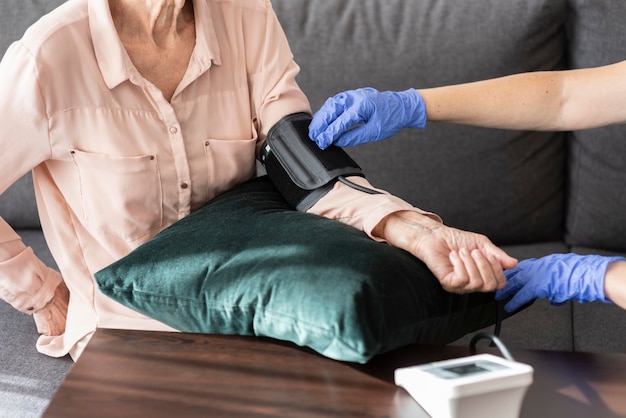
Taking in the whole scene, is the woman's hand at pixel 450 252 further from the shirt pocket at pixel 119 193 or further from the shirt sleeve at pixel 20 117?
the shirt sleeve at pixel 20 117

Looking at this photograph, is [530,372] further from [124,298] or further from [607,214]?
[607,214]

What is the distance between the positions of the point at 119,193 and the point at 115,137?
0.10 m

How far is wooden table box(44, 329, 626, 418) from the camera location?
1.03 m

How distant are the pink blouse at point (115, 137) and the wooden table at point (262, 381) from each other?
313 mm

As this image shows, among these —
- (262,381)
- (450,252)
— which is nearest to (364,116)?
(450,252)

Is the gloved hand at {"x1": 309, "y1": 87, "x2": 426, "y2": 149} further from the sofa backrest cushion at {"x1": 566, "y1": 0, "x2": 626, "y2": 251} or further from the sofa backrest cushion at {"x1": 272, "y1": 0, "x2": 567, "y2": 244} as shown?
the sofa backrest cushion at {"x1": 566, "y1": 0, "x2": 626, "y2": 251}

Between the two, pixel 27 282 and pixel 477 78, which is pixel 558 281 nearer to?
pixel 477 78

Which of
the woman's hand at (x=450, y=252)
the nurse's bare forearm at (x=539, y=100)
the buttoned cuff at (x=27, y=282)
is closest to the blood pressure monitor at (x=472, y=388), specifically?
the woman's hand at (x=450, y=252)

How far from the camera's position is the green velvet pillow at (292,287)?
1.11 metres

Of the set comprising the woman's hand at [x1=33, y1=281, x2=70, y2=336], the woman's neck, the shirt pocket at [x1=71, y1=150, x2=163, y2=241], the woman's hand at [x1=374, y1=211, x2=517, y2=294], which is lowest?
the woman's hand at [x1=33, y1=281, x2=70, y2=336]

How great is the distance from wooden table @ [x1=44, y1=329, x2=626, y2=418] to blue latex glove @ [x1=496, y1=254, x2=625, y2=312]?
21 cm

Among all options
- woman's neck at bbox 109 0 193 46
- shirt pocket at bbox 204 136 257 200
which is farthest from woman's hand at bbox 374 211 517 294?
woman's neck at bbox 109 0 193 46

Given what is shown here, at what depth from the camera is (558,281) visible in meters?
1.44

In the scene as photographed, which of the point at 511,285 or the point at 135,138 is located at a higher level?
the point at 135,138
